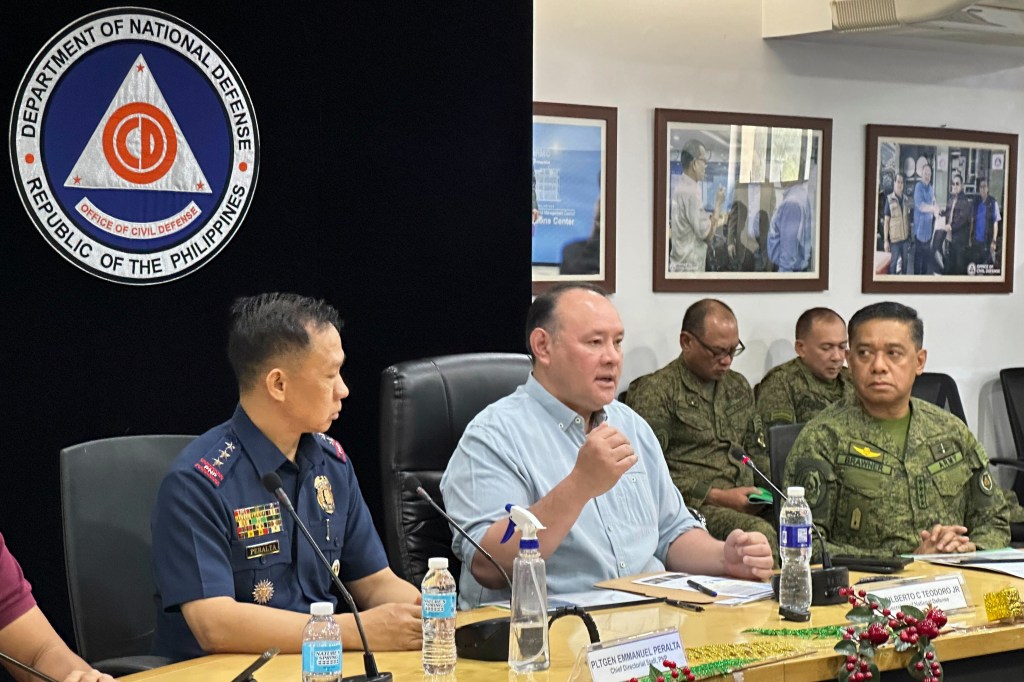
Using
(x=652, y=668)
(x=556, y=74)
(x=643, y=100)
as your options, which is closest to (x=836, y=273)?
(x=643, y=100)

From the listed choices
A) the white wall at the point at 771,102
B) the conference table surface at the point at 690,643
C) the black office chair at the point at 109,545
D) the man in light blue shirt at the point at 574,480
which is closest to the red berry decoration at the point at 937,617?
the conference table surface at the point at 690,643

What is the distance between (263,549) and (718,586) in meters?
0.90

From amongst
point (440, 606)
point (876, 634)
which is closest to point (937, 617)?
point (876, 634)

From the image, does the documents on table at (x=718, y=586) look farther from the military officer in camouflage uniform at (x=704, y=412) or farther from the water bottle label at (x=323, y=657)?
the military officer in camouflage uniform at (x=704, y=412)

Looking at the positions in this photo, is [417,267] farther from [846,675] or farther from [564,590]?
[846,675]

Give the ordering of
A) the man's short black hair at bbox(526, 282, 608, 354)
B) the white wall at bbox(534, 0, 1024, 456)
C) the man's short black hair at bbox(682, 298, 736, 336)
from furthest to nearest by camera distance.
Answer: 1. the white wall at bbox(534, 0, 1024, 456)
2. the man's short black hair at bbox(682, 298, 736, 336)
3. the man's short black hair at bbox(526, 282, 608, 354)

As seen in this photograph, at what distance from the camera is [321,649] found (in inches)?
69.0

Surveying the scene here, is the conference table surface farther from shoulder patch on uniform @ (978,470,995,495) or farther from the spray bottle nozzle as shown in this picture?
shoulder patch on uniform @ (978,470,995,495)

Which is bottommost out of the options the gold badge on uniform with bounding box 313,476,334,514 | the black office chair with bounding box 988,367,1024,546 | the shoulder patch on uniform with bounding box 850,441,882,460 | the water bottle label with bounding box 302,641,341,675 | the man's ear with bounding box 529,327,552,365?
the black office chair with bounding box 988,367,1024,546

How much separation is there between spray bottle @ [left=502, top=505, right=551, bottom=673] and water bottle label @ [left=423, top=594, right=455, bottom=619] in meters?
→ 0.11

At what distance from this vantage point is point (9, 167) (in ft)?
9.82

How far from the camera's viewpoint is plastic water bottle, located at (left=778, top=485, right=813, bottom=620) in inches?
90.8

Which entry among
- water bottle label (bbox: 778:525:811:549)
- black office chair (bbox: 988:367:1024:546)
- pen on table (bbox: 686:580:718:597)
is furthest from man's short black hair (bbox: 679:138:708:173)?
water bottle label (bbox: 778:525:811:549)

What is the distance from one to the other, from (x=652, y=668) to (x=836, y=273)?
430 cm
